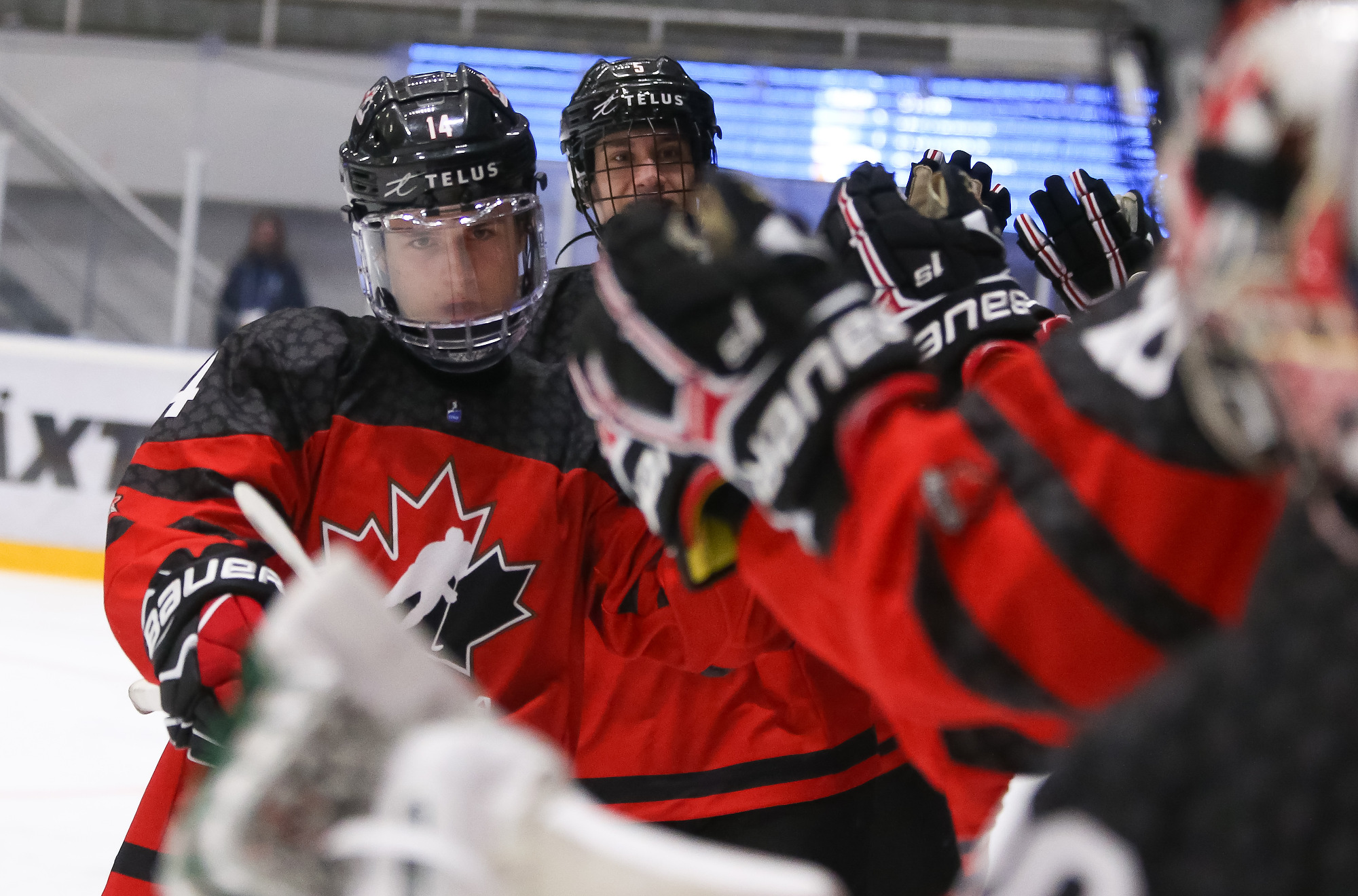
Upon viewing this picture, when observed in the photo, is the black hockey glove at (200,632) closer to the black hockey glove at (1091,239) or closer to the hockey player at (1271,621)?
the hockey player at (1271,621)

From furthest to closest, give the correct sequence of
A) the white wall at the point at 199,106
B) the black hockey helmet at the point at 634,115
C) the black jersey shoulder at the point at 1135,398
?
the white wall at the point at 199,106 < the black hockey helmet at the point at 634,115 < the black jersey shoulder at the point at 1135,398

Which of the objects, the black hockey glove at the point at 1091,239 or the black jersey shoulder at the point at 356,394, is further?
the black hockey glove at the point at 1091,239

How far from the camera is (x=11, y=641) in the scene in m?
3.44

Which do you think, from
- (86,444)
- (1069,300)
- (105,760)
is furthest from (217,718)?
(86,444)

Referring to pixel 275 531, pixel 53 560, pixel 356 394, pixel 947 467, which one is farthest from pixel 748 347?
pixel 53 560

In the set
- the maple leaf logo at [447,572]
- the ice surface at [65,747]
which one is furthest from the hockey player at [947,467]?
the ice surface at [65,747]

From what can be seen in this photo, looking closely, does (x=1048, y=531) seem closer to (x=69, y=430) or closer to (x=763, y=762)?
(x=763, y=762)

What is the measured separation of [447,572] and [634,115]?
893mm

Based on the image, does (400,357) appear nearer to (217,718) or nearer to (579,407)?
(579,407)

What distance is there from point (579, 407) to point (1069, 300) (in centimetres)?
61

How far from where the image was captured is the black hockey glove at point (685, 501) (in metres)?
0.81

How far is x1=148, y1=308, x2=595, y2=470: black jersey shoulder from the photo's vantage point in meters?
1.33

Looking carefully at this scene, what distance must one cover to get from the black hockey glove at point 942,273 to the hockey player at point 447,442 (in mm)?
372

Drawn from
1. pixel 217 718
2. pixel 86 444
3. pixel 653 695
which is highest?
pixel 217 718
